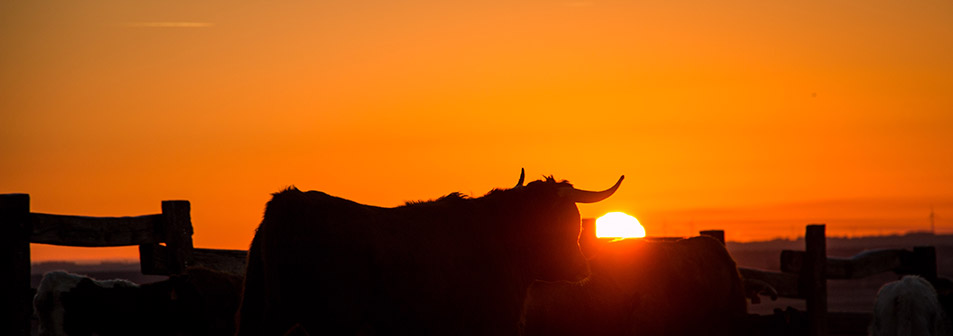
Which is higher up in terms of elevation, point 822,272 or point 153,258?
point 153,258

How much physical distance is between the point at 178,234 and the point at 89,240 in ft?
3.14

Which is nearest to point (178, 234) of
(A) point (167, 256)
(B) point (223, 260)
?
(A) point (167, 256)

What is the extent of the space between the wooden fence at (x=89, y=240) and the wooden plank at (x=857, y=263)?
23.8 ft

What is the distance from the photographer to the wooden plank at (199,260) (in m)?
12.3

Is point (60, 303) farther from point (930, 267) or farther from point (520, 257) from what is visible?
point (930, 267)

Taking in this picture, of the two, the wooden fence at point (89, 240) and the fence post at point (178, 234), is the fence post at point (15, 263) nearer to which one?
A: the wooden fence at point (89, 240)

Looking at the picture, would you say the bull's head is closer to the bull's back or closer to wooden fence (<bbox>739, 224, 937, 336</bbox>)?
the bull's back

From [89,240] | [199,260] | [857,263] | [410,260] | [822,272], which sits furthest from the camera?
[857,263]

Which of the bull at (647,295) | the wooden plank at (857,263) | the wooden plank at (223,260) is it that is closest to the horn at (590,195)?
the bull at (647,295)

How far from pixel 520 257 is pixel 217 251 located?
4.23 m

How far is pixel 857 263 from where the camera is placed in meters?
15.8

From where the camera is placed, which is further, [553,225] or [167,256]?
[167,256]

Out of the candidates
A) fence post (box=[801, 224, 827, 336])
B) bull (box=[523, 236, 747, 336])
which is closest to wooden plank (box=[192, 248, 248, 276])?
bull (box=[523, 236, 747, 336])

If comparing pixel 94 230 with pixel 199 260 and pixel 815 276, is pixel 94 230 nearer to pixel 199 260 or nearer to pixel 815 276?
pixel 199 260
